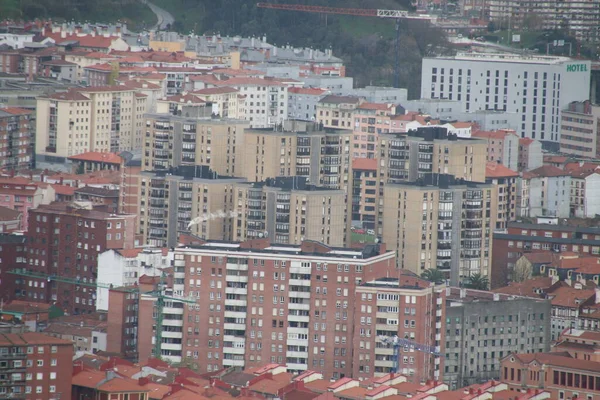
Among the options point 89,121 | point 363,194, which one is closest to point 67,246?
point 363,194

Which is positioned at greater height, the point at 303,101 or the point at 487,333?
the point at 303,101

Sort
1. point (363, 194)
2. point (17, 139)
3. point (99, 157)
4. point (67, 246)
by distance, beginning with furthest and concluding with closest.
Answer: point (17, 139), point (99, 157), point (363, 194), point (67, 246)

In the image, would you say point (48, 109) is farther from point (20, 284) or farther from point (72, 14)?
point (72, 14)

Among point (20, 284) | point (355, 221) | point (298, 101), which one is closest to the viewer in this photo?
point (20, 284)

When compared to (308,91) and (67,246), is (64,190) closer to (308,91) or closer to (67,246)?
(67,246)

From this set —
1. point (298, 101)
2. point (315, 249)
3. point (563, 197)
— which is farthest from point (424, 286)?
point (298, 101)

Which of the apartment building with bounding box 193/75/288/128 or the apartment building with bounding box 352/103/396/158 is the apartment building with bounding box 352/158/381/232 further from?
the apartment building with bounding box 193/75/288/128

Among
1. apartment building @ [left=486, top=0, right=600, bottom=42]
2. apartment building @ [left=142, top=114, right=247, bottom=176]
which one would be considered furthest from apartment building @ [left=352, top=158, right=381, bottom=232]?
apartment building @ [left=486, top=0, right=600, bottom=42]
